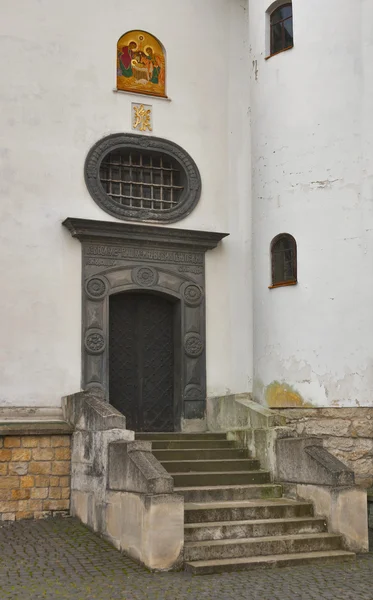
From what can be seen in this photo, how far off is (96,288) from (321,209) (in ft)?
11.4

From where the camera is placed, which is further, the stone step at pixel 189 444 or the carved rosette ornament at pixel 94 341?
the carved rosette ornament at pixel 94 341

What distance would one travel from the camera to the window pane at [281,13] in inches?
490

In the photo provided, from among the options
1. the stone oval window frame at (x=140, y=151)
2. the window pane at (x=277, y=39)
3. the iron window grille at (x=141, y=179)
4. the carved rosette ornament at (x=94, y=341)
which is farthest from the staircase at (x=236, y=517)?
the window pane at (x=277, y=39)

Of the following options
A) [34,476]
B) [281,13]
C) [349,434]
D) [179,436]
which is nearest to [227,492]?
[179,436]

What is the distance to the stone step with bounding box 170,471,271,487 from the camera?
10.0m

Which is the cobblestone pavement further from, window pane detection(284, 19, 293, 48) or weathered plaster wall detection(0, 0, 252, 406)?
window pane detection(284, 19, 293, 48)

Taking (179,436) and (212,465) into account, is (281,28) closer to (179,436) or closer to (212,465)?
(179,436)

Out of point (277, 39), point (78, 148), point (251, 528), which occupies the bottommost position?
point (251, 528)

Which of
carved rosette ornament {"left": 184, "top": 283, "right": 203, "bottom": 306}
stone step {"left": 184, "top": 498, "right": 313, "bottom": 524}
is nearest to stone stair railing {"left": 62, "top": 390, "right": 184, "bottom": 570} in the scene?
stone step {"left": 184, "top": 498, "right": 313, "bottom": 524}

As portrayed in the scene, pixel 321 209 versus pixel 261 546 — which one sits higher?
pixel 321 209

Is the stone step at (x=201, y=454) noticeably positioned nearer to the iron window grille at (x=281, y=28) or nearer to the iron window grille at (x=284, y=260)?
the iron window grille at (x=284, y=260)

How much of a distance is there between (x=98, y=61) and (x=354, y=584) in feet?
28.1

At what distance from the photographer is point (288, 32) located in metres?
12.4

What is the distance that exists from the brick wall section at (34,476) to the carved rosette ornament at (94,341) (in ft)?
5.15
